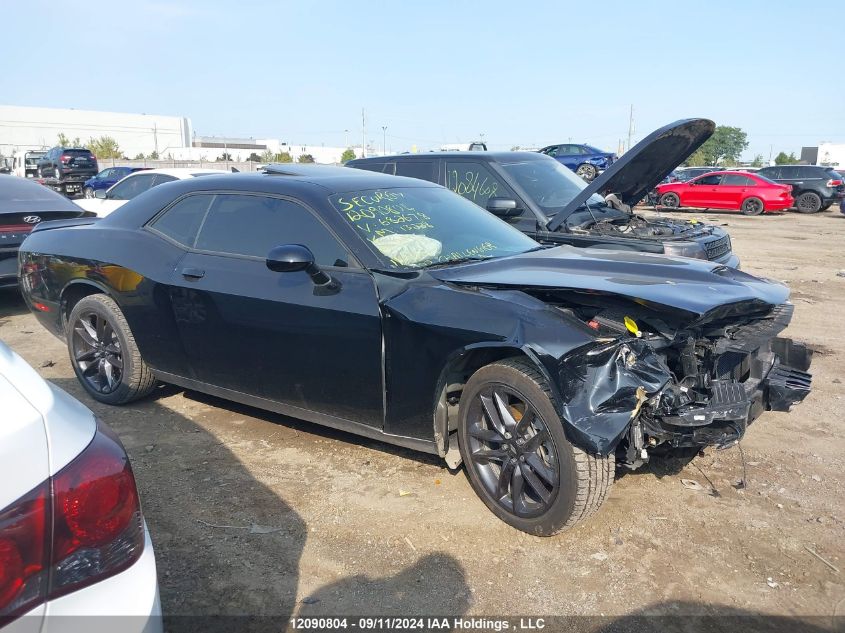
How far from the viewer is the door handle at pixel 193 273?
4.04m

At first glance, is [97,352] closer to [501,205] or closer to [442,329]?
[442,329]

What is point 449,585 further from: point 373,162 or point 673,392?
point 373,162

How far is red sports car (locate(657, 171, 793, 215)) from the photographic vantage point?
877 inches

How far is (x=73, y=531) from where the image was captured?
1434 millimetres

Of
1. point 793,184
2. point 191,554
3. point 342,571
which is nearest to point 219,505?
point 191,554

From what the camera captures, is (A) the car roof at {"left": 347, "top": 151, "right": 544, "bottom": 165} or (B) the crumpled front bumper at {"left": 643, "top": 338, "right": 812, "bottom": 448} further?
(A) the car roof at {"left": 347, "top": 151, "right": 544, "bottom": 165}

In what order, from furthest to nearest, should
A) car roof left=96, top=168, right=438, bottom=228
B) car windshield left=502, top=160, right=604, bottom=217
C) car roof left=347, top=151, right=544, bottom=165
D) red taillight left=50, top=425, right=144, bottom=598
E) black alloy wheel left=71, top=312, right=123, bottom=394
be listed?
car roof left=347, top=151, right=544, bottom=165 < car windshield left=502, top=160, right=604, bottom=217 < black alloy wheel left=71, top=312, right=123, bottom=394 < car roof left=96, top=168, right=438, bottom=228 < red taillight left=50, top=425, right=144, bottom=598

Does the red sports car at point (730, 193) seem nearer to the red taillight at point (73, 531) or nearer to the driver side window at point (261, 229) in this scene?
the driver side window at point (261, 229)

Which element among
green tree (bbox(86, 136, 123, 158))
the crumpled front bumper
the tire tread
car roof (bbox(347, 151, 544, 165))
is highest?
green tree (bbox(86, 136, 123, 158))

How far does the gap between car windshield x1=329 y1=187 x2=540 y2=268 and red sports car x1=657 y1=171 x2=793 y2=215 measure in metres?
20.2

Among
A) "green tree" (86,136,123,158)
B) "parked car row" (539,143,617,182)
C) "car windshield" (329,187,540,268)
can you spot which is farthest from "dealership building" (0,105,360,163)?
"car windshield" (329,187,540,268)

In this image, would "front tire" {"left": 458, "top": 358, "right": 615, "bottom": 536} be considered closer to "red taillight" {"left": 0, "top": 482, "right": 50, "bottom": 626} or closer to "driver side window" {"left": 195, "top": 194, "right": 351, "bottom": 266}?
"driver side window" {"left": 195, "top": 194, "right": 351, "bottom": 266}

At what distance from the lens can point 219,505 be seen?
3420mm

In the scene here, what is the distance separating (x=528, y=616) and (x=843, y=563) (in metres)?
1.46
